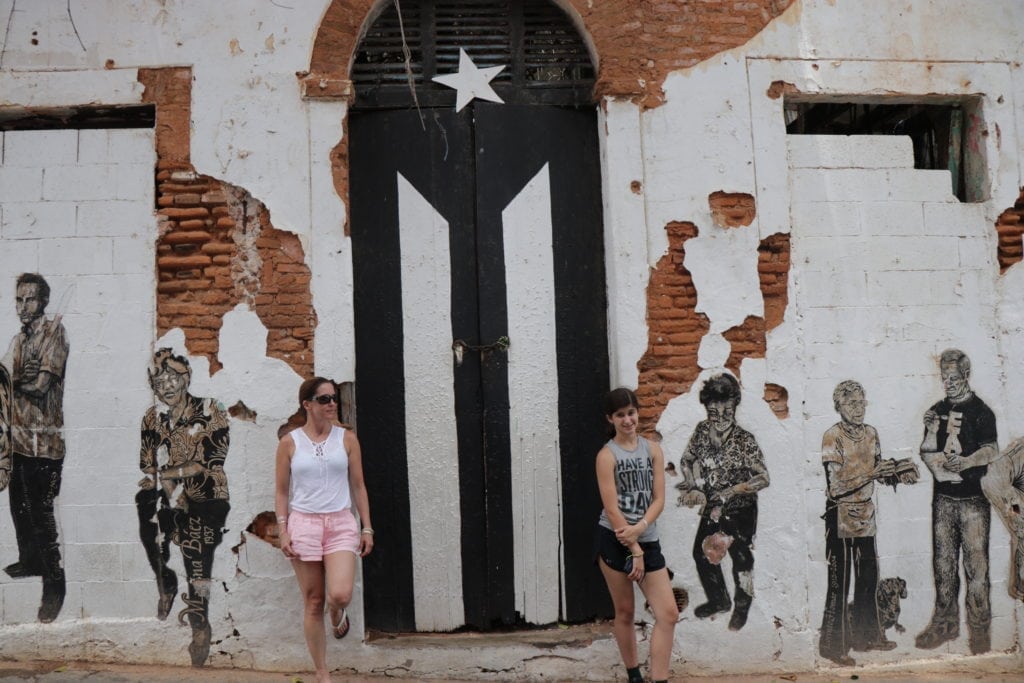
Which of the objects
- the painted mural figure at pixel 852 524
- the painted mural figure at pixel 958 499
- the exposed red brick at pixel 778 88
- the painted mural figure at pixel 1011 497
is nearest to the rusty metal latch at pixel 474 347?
the painted mural figure at pixel 852 524

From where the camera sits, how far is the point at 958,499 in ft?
18.0

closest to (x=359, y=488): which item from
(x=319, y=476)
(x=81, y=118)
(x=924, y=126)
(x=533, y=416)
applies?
(x=319, y=476)

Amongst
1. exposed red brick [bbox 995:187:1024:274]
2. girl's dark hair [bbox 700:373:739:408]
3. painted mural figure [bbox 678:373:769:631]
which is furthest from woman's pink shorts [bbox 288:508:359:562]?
exposed red brick [bbox 995:187:1024:274]

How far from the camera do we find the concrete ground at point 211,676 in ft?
15.9

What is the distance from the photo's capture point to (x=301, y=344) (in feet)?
17.1

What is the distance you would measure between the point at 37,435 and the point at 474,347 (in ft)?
8.64

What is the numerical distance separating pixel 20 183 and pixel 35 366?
3.63 ft

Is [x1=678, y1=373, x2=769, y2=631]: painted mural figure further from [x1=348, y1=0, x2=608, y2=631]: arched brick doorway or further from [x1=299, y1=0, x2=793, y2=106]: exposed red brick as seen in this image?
[x1=299, y1=0, x2=793, y2=106]: exposed red brick

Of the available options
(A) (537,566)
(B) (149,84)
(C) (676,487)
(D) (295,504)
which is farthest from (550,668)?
(B) (149,84)

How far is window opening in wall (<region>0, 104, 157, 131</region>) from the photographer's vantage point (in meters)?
5.42

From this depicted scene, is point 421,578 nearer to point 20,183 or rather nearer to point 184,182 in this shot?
point 184,182

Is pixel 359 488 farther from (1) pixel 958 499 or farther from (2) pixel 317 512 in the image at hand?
(1) pixel 958 499

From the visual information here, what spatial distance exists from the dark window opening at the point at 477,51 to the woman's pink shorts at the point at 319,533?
2.63 meters

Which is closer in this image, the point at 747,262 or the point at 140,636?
the point at 140,636
